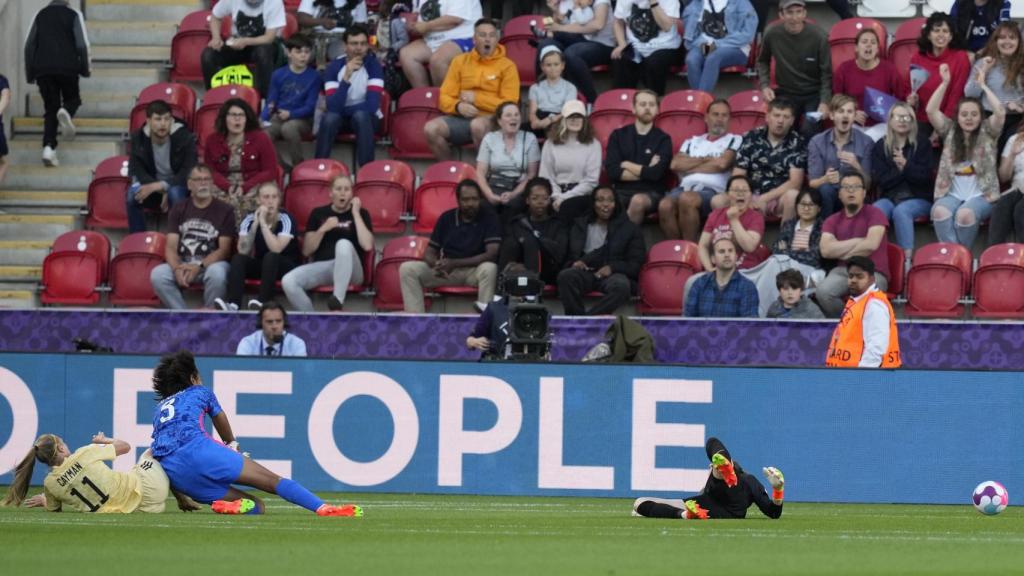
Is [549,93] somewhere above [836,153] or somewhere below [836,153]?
above

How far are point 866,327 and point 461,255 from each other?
171 inches

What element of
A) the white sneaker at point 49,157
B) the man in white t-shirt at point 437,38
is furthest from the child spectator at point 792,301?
the white sneaker at point 49,157

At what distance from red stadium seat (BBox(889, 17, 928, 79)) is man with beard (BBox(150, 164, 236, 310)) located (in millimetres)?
6905

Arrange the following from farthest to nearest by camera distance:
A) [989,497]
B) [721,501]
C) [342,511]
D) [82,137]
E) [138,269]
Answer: [82,137]
[138,269]
[989,497]
[721,501]
[342,511]

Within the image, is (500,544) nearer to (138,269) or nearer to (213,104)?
(138,269)

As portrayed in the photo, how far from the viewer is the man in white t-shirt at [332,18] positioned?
1905cm

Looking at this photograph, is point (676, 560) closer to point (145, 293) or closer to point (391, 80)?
point (145, 293)

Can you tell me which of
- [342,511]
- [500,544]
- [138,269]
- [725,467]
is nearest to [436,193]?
[138,269]

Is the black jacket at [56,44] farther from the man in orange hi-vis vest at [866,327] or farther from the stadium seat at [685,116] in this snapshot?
the man in orange hi-vis vest at [866,327]

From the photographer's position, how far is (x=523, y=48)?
1900cm

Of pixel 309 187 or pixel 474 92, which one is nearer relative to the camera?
pixel 309 187

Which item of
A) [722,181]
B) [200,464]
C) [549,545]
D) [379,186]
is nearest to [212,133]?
[379,186]

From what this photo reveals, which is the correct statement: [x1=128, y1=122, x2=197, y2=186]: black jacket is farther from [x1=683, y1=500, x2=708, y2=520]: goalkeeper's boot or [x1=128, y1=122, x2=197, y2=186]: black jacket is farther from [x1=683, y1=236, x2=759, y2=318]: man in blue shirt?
[x1=683, y1=500, x2=708, y2=520]: goalkeeper's boot

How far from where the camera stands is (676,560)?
25.8 feet
